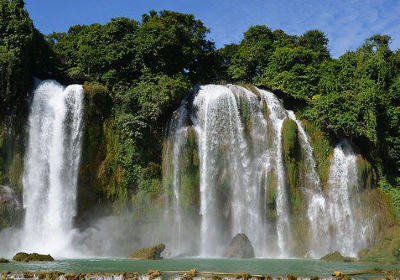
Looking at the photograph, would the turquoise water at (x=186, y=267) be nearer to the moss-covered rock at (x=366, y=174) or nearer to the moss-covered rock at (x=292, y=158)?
the moss-covered rock at (x=292, y=158)

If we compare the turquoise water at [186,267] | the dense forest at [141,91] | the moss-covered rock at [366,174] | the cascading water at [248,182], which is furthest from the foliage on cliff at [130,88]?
the moss-covered rock at [366,174]

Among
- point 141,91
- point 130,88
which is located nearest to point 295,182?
point 141,91

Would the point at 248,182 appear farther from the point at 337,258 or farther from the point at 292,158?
the point at 337,258

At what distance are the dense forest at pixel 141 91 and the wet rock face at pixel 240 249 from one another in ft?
21.0

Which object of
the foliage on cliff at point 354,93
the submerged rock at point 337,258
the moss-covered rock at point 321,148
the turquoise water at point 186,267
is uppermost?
the foliage on cliff at point 354,93

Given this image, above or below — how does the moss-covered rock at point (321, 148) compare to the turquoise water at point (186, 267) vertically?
above

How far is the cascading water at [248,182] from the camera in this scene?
29.5 metres

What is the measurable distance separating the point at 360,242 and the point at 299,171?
5.83 meters

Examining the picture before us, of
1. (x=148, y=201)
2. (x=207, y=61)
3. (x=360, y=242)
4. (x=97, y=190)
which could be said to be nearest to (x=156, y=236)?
(x=148, y=201)

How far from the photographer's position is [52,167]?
29266mm

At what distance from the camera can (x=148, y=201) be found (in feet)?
99.1

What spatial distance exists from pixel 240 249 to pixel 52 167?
1264 cm

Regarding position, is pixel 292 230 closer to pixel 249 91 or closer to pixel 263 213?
pixel 263 213

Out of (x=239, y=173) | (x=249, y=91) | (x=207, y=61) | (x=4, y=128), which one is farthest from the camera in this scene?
(x=207, y=61)
